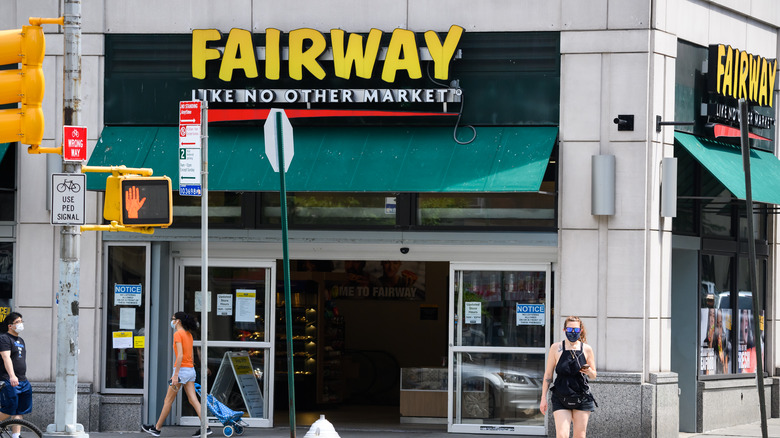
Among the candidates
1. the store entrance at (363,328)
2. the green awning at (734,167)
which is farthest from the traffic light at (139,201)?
the store entrance at (363,328)

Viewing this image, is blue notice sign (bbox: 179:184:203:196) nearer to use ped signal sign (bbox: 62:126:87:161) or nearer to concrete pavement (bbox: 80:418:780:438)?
use ped signal sign (bbox: 62:126:87:161)

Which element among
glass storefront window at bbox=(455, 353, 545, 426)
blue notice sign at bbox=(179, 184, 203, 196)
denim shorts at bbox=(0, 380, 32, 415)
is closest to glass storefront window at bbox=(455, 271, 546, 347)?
glass storefront window at bbox=(455, 353, 545, 426)

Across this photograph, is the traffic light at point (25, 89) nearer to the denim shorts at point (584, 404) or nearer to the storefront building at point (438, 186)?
the storefront building at point (438, 186)

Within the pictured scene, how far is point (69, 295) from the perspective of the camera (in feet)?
36.1

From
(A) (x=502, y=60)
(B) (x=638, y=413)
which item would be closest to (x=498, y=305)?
(B) (x=638, y=413)

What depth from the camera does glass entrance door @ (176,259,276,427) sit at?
15844 mm

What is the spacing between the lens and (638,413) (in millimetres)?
14391

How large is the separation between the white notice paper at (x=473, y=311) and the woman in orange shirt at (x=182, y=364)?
3.71 meters

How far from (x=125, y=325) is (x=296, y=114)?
12.5 feet

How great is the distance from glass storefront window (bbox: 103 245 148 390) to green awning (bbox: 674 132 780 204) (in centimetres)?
770

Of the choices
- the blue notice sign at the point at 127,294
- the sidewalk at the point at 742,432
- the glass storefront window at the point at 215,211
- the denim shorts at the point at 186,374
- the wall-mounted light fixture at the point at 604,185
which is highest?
the wall-mounted light fixture at the point at 604,185

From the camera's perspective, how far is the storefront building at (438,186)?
14.6 meters

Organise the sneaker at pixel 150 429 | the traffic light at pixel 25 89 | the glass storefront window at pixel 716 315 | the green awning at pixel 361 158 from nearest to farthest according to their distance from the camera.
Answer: the traffic light at pixel 25 89 → the green awning at pixel 361 158 → the sneaker at pixel 150 429 → the glass storefront window at pixel 716 315

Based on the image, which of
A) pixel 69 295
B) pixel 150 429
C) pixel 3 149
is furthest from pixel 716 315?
pixel 3 149
